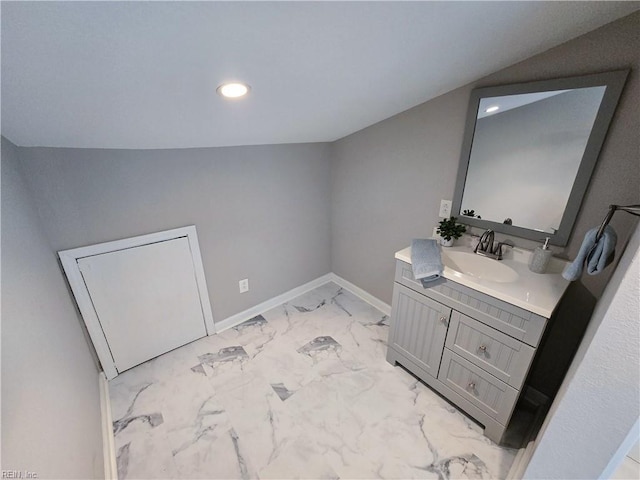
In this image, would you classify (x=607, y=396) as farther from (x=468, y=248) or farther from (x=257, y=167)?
(x=257, y=167)

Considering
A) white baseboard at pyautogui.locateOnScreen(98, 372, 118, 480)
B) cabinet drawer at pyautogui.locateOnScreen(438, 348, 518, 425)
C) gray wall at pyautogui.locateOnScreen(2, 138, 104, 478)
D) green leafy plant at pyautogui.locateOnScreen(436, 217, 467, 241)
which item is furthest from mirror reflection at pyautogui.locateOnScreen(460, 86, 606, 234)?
white baseboard at pyautogui.locateOnScreen(98, 372, 118, 480)

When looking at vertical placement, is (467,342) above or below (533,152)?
below

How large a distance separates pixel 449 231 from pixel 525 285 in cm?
53

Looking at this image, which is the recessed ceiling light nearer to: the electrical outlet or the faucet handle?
the electrical outlet

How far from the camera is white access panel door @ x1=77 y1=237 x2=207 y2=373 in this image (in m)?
1.61

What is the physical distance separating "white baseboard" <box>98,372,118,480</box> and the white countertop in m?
1.87

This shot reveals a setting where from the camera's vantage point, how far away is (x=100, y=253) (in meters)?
1.55

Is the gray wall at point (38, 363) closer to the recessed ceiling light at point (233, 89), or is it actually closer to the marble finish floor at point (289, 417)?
the marble finish floor at point (289, 417)

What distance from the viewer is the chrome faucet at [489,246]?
5.00 feet

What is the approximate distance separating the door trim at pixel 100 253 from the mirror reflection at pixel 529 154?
190cm

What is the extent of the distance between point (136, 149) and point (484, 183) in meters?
2.07

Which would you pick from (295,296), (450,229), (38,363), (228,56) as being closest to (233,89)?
(228,56)

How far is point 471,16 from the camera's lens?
88 cm

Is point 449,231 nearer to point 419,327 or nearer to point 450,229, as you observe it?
point 450,229
